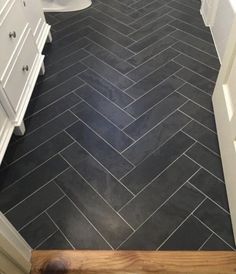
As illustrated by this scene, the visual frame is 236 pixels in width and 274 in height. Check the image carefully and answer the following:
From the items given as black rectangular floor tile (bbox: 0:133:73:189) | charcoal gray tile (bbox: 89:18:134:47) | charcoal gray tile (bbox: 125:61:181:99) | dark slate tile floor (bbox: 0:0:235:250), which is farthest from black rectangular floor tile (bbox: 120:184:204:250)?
charcoal gray tile (bbox: 89:18:134:47)

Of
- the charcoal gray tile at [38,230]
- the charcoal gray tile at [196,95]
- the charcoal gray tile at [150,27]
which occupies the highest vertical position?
the charcoal gray tile at [150,27]

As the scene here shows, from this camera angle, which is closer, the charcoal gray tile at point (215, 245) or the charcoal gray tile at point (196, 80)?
the charcoal gray tile at point (215, 245)

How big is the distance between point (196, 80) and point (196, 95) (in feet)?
0.50

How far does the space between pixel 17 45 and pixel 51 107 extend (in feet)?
1.38

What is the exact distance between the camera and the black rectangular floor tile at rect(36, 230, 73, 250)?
1129 mm

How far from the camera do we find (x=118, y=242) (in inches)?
44.8

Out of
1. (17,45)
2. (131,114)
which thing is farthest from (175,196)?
(17,45)

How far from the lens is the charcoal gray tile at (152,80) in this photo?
69.1 inches

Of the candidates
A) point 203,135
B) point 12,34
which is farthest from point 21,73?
point 203,135

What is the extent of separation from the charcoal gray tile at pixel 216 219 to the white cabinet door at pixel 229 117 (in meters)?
0.04

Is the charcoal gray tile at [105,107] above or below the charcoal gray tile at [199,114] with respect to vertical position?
above

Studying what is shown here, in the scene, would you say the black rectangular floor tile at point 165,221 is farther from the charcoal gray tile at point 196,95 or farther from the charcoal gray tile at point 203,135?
the charcoal gray tile at point 196,95

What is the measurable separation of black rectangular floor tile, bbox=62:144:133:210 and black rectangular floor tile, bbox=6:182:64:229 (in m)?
0.16

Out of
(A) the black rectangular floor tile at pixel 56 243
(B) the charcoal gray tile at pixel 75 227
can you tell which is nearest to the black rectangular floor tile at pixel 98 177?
(B) the charcoal gray tile at pixel 75 227
